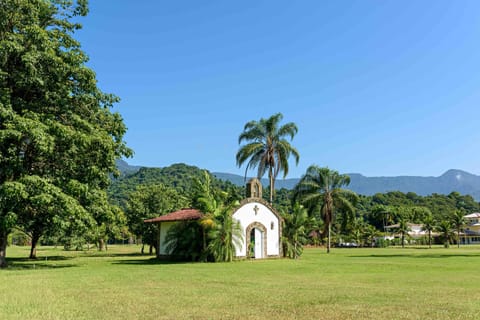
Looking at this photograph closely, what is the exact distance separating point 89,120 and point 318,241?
5624 centimetres

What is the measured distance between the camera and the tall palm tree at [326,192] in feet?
153

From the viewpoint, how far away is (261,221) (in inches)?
1208

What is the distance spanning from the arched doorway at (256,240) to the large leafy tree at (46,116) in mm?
10445

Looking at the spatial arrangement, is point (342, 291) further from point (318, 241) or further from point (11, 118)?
point (318, 241)

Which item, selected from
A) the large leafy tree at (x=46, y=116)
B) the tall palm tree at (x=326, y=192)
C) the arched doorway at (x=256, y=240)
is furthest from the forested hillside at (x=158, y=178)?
the large leafy tree at (x=46, y=116)

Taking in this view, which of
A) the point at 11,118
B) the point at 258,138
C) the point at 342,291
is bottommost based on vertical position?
the point at 342,291

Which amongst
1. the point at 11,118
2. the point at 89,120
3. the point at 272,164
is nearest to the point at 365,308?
the point at 11,118

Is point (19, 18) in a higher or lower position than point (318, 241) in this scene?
higher

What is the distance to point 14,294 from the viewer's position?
1173 cm

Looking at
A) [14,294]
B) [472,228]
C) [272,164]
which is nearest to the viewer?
[14,294]

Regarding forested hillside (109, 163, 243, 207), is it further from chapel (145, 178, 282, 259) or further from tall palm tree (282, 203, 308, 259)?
chapel (145, 178, 282, 259)

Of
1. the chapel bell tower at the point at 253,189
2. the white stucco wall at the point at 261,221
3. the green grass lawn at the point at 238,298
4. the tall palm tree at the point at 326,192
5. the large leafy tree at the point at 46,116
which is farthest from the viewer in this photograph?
the tall palm tree at the point at 326,192

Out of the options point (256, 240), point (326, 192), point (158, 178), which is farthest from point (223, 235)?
point (158, 178)

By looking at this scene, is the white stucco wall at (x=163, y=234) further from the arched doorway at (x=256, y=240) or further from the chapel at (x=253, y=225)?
the arched doorway at (x=256, y=240)
